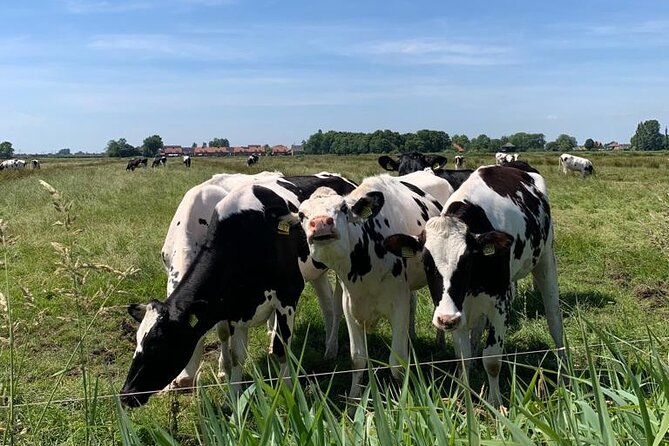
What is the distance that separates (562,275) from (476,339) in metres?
3.50

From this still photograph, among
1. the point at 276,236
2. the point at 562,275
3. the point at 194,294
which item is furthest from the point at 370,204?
the point at 562,275

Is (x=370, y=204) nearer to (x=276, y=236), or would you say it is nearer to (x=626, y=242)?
(x=276, y=236)

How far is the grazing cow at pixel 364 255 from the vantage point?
4461 mm

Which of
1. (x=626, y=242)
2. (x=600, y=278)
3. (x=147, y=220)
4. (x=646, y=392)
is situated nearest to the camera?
(x=646, y=392)

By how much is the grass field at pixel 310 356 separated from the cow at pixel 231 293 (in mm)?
352

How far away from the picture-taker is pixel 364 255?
194 inches

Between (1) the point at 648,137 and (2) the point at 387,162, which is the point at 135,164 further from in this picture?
(1) the point at 648,137

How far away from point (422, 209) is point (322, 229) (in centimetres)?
204

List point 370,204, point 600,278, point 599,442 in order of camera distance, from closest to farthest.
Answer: point 599,442, point 370,204, point 600,278

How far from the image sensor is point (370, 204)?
184 inches

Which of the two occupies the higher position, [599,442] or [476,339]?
[599,442]

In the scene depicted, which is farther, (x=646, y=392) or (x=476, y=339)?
(x=476, y=339)

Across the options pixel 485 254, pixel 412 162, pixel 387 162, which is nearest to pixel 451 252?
pixel 485 254

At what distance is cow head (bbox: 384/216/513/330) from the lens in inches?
168
